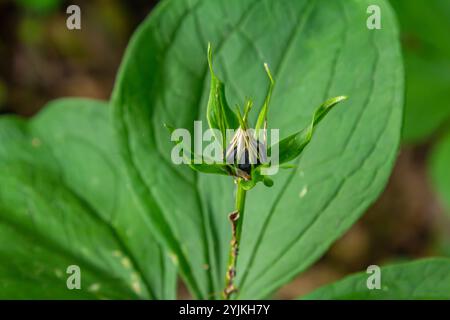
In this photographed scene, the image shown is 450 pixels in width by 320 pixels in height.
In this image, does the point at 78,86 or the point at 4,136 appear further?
the point at 78,86

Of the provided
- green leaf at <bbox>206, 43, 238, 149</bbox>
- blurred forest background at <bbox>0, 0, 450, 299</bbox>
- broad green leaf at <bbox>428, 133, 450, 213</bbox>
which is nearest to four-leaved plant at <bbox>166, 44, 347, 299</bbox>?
green leaf at <bbox>206, 43, 238, 149</bbox>

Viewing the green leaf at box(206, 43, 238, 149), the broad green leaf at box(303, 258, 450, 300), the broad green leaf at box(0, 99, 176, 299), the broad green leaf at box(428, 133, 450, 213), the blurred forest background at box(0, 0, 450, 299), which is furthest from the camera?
the blurred forest background at box(0, 0, 450, 299)

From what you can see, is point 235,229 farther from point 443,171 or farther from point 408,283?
point 443,171

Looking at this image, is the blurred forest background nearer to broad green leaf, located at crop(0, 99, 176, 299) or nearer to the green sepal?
broad green leaf, located at crop(0, 99, 176, 299)

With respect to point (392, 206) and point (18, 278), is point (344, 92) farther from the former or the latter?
point (392, 206)

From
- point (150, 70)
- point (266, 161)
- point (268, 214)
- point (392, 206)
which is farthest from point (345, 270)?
point (266, 161)

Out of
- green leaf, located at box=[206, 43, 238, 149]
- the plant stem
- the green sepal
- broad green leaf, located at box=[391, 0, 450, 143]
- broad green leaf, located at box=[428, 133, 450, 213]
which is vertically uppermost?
broad green leaf, located at box=[391, 0, 450, 143]
